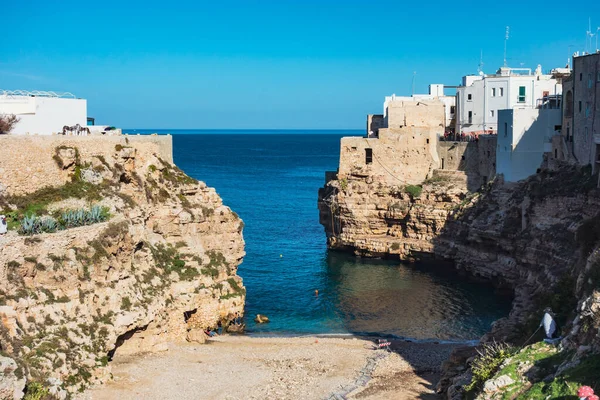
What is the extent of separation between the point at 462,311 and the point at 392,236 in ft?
47.8

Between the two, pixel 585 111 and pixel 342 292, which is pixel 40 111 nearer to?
pixel 342 292

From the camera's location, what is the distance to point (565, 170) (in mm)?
45969

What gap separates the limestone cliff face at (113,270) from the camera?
2736 centimetres

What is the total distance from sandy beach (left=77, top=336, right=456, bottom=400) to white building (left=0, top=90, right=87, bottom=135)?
1337cm

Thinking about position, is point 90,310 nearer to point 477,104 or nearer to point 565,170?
point 565,170

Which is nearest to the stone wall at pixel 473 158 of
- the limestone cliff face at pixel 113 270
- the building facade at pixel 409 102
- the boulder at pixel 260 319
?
the building facade at pixel 409 102

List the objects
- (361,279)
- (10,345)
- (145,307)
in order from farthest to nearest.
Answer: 1. (361,279)
2. (145,307)
3. (10,345)

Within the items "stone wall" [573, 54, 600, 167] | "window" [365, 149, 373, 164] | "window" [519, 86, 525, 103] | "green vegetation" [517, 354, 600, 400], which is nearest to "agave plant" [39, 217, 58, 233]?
"green vegetation" [517, 354, 600, 400]

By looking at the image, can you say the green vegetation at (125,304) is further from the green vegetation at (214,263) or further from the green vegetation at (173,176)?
the green vegetation at (173,176)

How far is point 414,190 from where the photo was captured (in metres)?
56.2

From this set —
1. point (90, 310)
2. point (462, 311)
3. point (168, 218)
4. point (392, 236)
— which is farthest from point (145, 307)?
point (392, 236)

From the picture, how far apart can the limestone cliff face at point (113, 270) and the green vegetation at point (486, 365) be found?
42.1 feet

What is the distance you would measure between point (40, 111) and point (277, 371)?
58.9 ft

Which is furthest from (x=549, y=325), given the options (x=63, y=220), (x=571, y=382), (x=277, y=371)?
(x=63, y=220)
